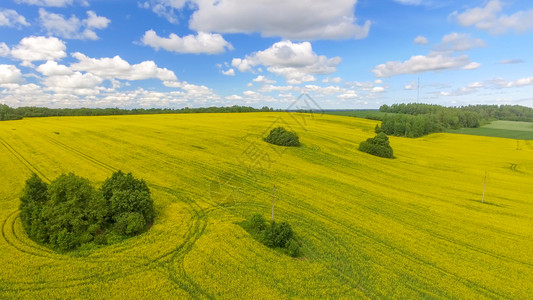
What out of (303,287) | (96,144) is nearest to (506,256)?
(303,287)

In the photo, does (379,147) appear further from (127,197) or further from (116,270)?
(116,270)

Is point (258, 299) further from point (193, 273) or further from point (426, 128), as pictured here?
point (426, 128)

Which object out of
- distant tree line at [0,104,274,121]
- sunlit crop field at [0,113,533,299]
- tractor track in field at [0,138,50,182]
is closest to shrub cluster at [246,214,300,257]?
sunlit crop field at [0,113,533,299]

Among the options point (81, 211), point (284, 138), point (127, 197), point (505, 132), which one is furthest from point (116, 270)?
point (505, 132)

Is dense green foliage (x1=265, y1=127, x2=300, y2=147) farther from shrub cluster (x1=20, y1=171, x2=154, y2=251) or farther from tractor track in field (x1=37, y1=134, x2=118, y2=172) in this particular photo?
shrub cluster (x1=20, y1=171, x2=154, y2=251)

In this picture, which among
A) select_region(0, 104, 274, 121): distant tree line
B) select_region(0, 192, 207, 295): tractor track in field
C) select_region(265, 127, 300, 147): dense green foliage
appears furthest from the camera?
select_region(0, 104, 274, 121): distant tree line
